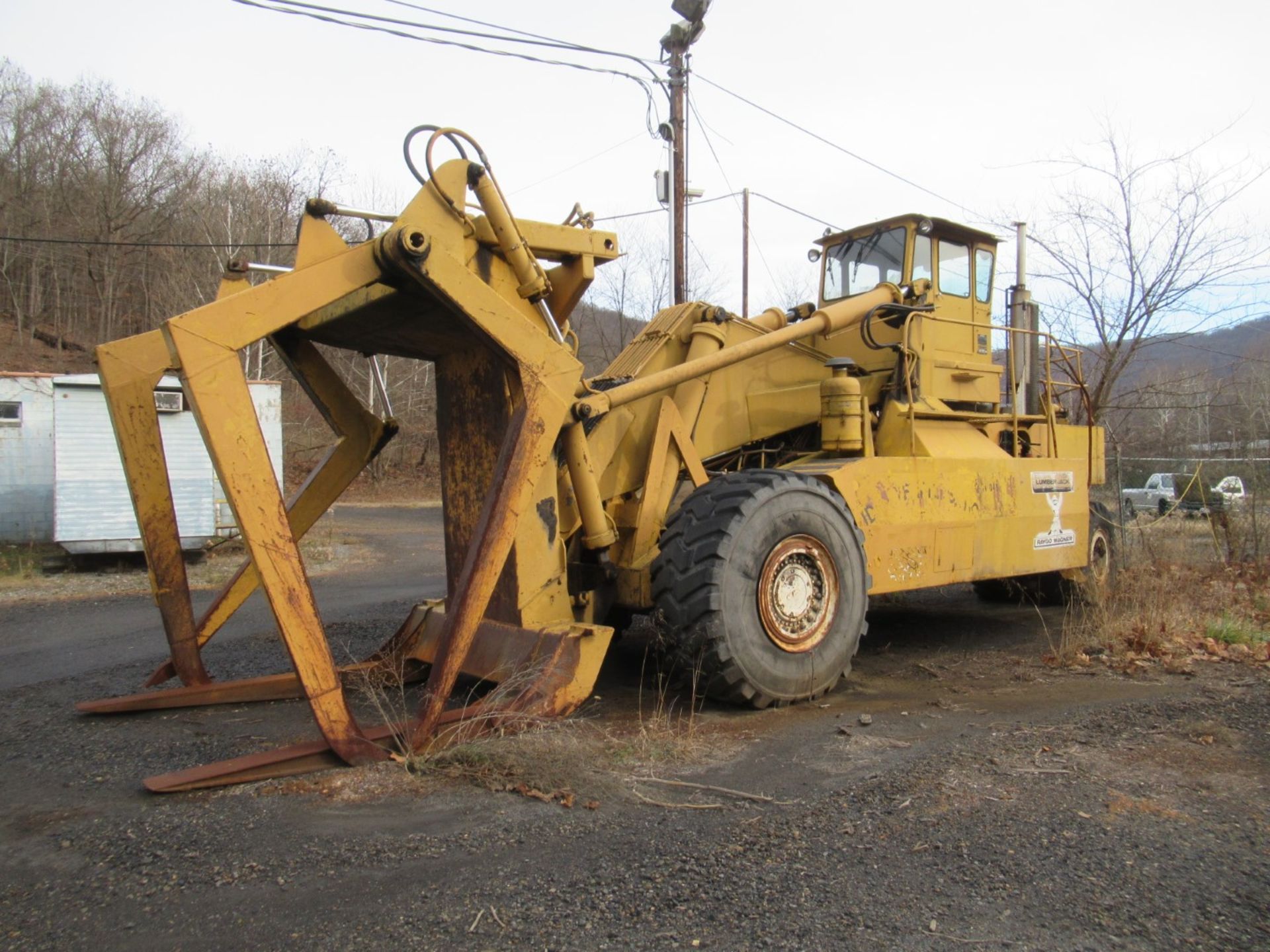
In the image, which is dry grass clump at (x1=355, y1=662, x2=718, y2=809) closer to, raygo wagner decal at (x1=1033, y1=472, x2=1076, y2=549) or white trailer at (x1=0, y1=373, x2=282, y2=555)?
raygo wagner decal at (x1=1033, y1=472, x2=1076, y2=549)

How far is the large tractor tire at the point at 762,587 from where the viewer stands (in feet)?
17.3

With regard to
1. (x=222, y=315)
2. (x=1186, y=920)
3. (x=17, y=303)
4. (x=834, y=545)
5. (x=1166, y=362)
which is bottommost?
(x=1186, y=920)

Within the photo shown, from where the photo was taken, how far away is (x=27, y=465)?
605 inches

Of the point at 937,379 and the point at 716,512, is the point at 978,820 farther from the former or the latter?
the point at 937,379

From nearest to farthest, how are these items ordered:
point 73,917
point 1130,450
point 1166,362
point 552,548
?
point 73,917, point 552,548, point 1166,362, point 1130,450

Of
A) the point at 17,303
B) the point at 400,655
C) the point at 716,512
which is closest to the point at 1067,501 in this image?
the point at 716,512

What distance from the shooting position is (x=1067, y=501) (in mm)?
8453

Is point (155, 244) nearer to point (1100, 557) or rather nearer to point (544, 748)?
point (1100, 557)

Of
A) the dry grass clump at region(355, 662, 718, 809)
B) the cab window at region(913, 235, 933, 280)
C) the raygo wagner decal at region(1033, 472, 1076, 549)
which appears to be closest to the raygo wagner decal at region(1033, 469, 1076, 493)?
the raygo wagner decal at region(1033, 472, 1076, 549)

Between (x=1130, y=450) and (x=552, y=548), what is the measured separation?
59.1ft

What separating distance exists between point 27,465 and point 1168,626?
631 inches

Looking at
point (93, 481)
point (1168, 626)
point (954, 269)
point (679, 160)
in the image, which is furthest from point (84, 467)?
point (1168, 626)

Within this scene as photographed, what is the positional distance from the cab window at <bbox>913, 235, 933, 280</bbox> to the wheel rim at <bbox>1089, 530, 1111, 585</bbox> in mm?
3135

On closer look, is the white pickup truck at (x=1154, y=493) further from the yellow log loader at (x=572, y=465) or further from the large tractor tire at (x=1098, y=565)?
the yellow log loader at (x=572, y=465)
